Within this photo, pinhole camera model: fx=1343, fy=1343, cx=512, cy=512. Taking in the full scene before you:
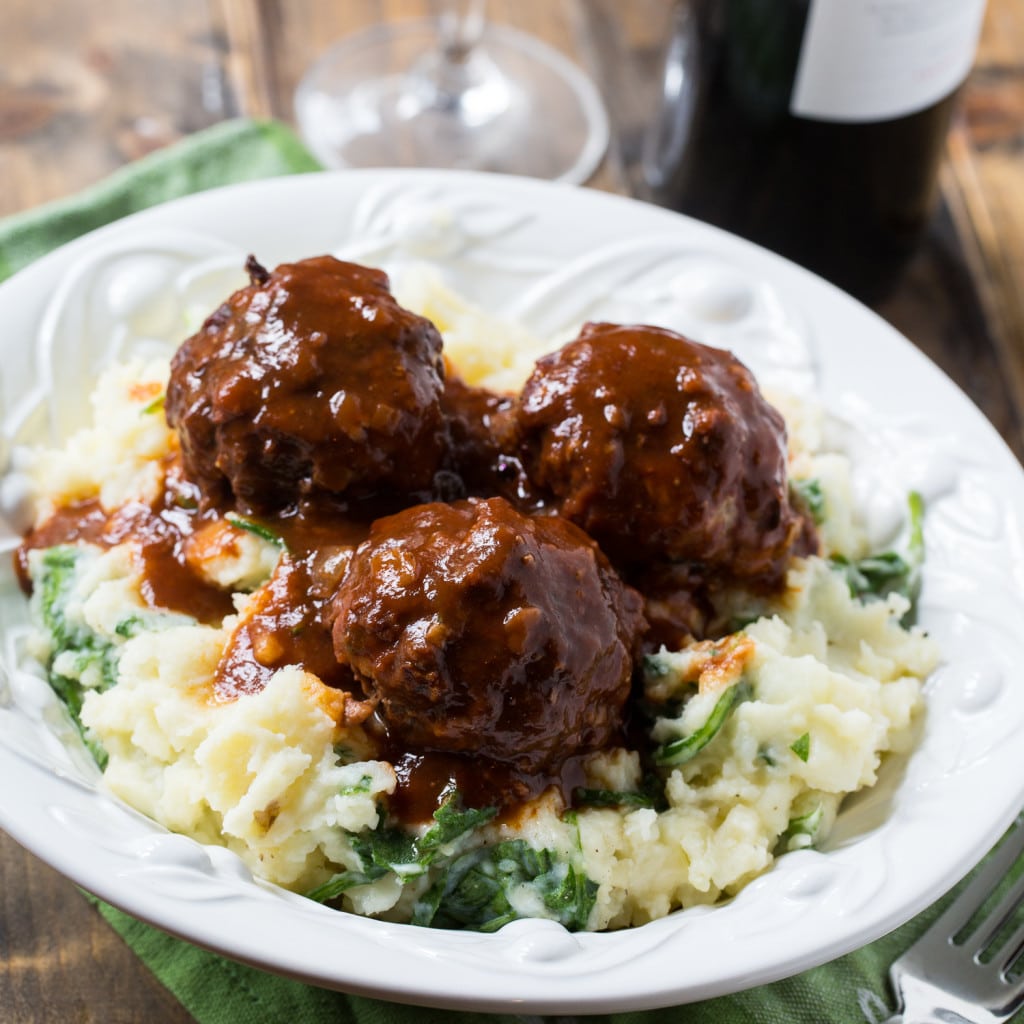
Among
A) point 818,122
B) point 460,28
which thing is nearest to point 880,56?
point 818,122

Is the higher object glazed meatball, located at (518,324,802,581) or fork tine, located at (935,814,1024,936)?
glazed meatball, located at (518,324,802,581)

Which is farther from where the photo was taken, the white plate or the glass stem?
the glass stem

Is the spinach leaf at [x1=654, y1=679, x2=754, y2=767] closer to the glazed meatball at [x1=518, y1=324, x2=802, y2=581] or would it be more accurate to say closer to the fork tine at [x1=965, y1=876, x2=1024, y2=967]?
the glazed meatball at [x1=518, y1=324, x2=802, y2=581]

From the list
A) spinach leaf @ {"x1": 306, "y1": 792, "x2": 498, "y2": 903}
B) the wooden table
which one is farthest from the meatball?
the wooden table

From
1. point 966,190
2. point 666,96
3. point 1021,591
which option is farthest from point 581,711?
point 966,190

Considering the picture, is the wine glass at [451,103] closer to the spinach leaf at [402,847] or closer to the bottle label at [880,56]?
the bottle label at [880,56]

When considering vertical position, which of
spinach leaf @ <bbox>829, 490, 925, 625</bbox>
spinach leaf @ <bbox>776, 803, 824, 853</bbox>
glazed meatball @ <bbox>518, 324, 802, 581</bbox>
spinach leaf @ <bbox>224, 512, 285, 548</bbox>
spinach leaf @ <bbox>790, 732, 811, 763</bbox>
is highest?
glazed meatball @ <bbox>518, 324, 802, 581</bbox>

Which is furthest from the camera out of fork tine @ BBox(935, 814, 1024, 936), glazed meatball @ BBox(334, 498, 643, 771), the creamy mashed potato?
fork tine @ BBox(935, 814, 1024, 936)

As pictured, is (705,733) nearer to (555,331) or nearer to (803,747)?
(803,747)
